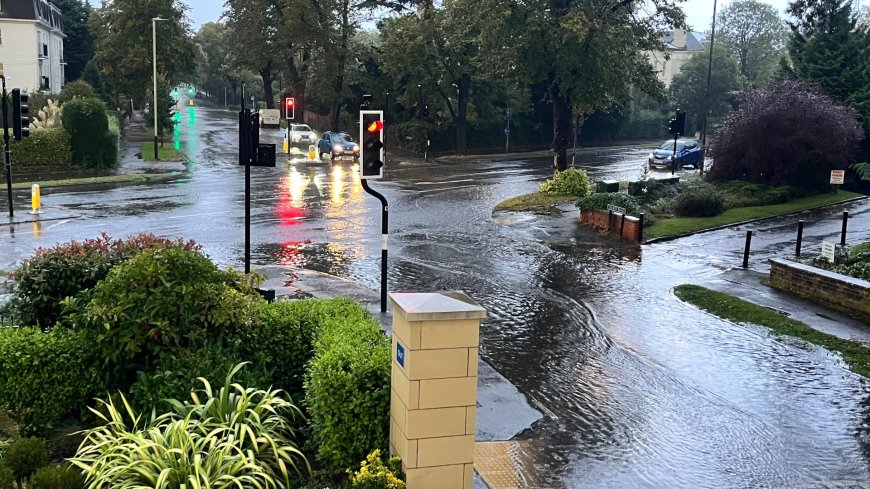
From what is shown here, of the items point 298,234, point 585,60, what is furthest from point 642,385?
point 585,60

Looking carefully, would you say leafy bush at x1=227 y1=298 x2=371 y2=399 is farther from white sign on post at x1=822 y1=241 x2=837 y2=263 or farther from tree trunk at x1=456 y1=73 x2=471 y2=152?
tree trunk at x1=456 y1=73 x2=471 y2=152

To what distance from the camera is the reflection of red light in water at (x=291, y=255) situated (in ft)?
62.6

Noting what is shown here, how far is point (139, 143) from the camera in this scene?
53.8 metres

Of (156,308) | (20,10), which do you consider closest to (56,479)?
(156,308)

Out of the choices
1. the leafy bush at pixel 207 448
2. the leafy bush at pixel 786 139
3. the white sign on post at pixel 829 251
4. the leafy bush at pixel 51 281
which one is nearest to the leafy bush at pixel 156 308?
the leafy bush at pixel 207 448

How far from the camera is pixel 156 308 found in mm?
7625

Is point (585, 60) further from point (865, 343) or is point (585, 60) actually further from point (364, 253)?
point (865, 343)

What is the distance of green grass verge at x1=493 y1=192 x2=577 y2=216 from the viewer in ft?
92.1

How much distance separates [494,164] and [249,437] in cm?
4315

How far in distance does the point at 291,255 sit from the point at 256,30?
4777 centimetres

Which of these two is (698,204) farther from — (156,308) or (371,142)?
(156,308)

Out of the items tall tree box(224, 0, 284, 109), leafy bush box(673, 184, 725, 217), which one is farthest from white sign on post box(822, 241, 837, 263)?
tall tree box(224, 0, 284, 109)

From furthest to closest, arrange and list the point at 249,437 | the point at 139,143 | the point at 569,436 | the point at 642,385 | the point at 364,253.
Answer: the point at 139,143 → the point at 364,253 → the point at 642,385 → the point at 569,436 → the point at 249,437

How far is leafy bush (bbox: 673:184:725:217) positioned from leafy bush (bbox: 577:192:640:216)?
240cm
